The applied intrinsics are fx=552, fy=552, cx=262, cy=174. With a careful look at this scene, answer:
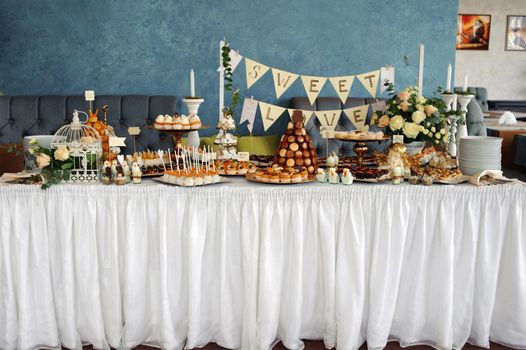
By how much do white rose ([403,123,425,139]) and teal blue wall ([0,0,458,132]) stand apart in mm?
1694

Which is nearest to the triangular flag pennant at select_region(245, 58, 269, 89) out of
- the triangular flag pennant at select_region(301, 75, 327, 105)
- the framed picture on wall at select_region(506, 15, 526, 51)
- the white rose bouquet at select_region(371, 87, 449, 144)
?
the triangular flag pennant at select_region(301, 75, 327, 105)

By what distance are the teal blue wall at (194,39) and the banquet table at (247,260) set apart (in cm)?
204

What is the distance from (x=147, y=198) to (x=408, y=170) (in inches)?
46.8

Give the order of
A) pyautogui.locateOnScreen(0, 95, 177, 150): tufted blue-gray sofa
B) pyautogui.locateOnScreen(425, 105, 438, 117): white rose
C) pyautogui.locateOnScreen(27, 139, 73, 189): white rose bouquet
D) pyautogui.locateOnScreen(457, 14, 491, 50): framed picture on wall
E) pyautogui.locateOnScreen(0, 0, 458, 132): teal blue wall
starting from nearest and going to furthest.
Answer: pyautogui.locateOnScreen(27, 139, 73, 189): white rose bouquet, pyautogui.locateOnScreen(425, 105, 438, 117): white rose, pyautogui.locateOnScreen(0, 95, 177, 150): tufted blue-gray sofa, pyautogui.locateOnScreen(0, 0, 458, 132): teal blue wall, pyautogui.locateOnScreen(457, 14, 491, 50): framed picture on wall

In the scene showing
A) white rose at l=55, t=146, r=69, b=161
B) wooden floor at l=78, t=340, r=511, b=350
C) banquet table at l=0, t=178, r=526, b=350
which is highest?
white rose at l=55, t=146, r=69, b=161

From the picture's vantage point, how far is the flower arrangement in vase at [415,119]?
107 inches

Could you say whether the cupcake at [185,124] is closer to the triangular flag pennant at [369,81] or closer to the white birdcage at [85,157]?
the white birdcage at [85,157]

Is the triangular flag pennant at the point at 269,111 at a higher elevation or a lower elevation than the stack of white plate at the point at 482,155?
higher

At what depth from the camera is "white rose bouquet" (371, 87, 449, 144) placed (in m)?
2.71

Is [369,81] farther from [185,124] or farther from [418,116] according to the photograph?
[185,124]

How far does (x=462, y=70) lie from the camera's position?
9.24 m

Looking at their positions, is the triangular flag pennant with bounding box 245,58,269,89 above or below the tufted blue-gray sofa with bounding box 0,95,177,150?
above

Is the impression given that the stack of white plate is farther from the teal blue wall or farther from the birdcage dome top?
the teal blue wall

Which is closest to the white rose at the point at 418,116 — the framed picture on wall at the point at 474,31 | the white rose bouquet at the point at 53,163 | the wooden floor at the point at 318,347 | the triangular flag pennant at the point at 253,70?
the triangular flag pennant at the point at 253,70
